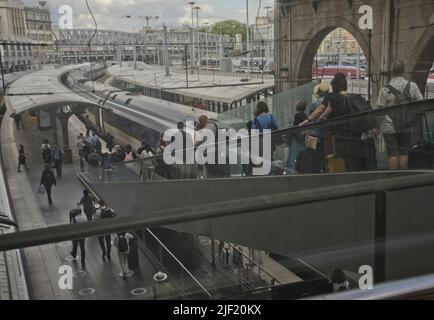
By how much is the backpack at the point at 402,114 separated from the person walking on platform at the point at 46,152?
510 centimetres

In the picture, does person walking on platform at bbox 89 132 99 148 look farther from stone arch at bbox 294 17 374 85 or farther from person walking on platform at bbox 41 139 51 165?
stone arch at bbox 294 17 374 85

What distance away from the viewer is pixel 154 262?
1888 millimetres

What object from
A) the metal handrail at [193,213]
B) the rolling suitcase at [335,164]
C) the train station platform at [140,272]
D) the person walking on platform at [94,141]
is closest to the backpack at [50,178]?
the person walking on platform at [94,141]

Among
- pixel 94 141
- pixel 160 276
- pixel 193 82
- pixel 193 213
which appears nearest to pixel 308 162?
pixel 160 276

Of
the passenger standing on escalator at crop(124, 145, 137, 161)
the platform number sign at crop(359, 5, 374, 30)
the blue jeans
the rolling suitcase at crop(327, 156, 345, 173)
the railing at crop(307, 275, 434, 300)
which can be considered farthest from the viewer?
the platform number sign at crop(359, 5, 374, 30)

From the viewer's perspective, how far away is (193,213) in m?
1.02

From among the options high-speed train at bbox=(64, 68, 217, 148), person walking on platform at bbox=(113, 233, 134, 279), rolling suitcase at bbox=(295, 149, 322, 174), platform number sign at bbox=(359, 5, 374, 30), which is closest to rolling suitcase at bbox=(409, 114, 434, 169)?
rolling suitcase at bbox=(295, 149, 322, 174)

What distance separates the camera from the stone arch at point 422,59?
600cm

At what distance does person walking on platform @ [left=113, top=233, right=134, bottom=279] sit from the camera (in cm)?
117

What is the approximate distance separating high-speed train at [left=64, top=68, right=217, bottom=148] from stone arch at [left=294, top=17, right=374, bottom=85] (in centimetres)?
166

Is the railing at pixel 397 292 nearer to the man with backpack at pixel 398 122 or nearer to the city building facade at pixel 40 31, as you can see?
the man with backpack at pixel 398 122

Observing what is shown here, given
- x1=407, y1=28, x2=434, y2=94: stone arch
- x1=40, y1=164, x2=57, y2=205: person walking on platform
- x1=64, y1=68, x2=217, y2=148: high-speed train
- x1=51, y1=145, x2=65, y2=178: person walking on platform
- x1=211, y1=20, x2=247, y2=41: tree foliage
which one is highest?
x1=211, y1=20, x2=247, y2=41: tree foliage

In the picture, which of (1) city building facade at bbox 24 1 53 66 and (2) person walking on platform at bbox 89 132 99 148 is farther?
(2) person walking on platform at bbox 89 132 99 148
